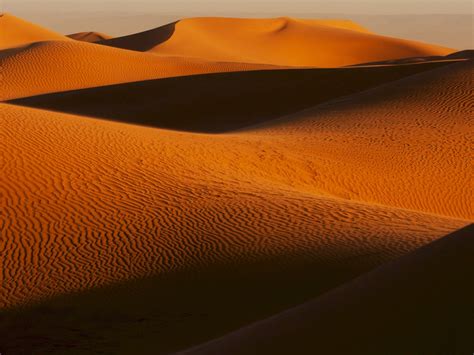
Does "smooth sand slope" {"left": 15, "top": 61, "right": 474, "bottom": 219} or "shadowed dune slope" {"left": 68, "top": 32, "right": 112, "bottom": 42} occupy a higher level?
"smooth sand slope" {"left": 15, "top": 61, "right": 474, "bottom": 219}

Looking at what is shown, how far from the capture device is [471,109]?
23391 mm

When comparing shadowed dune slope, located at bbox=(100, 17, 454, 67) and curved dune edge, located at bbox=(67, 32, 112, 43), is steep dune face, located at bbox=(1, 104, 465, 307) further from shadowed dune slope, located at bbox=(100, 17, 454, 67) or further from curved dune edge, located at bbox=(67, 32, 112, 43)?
curved dune edge, located at bbox=(67, 32, 112, 43)

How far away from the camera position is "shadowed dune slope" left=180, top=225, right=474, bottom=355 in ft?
16.4

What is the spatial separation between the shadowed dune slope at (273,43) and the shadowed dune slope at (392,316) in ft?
208

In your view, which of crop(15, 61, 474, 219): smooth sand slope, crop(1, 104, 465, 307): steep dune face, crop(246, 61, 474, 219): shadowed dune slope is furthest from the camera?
crop(15, 61, 474, 219): smooth sand slope

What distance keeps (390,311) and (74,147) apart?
1146cm

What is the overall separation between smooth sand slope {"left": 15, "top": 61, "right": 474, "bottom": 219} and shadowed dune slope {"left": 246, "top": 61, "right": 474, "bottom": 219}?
0.03m

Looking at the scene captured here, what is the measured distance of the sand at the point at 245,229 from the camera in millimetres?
5875

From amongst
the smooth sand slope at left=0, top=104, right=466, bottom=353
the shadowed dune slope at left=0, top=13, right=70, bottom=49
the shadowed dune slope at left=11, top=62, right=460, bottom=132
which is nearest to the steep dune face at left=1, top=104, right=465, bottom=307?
the smooth sand slope at left=0, top=104, right=466, bottom=353

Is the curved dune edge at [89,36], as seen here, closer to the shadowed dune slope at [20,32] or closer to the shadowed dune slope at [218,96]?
the shadowed dune slope at [20,32]

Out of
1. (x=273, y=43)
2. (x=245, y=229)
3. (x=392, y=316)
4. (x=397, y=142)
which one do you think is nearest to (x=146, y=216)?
(x=245, y=229)

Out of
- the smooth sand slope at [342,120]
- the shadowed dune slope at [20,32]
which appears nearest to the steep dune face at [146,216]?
the smooth sand slope at [342,120]

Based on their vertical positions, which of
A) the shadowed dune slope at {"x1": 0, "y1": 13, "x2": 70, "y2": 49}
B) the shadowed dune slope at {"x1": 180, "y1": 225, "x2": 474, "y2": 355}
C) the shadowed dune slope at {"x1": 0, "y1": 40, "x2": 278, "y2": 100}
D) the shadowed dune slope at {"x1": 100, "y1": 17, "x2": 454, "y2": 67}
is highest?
the shadowed dune slope at {"x1": 180, "y1": 225, "x2": 474, "y2": 355}

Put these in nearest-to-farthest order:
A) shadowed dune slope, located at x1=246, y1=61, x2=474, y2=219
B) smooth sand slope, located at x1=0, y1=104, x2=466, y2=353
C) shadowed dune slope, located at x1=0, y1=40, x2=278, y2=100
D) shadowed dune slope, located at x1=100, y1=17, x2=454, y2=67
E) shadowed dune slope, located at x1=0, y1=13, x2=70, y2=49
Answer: smooth sand slope, located at x1=0, y1=104, x2=466, y2=353 < shadowed dune slope, located at x1=246, y1=61, x2=474, y2=219 < shadowed dune slope, located at x1=0, y1=40, x2=278, y2=100 < shadowed dune slope, located at x1=0, y1=13, x2=70, y2=49 < shadowed dune slope, located at x1=100, y1=17, x2=454, y2=67
